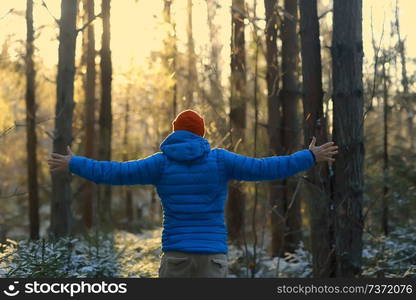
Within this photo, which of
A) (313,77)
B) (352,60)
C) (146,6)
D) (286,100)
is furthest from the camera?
(146,6)

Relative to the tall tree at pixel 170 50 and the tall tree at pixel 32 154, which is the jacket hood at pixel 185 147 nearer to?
the tall tree at pixel 170 50

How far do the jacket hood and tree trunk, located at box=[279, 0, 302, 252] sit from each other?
8.68 metres

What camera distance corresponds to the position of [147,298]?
4.77 metres

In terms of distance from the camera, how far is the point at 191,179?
4410 mm

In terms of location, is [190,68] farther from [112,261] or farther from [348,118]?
[348,118]

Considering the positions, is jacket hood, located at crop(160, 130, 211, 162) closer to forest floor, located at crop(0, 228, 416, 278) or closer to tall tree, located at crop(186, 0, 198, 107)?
forest floor, located at crop(0, 228, 416, 278)

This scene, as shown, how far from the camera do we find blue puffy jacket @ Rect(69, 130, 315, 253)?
4.40 metres

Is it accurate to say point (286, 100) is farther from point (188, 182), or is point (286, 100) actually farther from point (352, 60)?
point (188, 182)

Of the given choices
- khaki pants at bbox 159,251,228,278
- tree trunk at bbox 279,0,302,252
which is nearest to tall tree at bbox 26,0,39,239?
tree trunk at bbox 279,0,302,252

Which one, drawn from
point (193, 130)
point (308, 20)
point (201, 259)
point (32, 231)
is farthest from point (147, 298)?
point (32, 231)

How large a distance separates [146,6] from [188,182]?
42.1 feet

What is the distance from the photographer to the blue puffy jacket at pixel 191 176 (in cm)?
440

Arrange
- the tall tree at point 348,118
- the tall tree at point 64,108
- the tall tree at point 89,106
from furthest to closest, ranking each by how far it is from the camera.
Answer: the tall tree at point 89,106
the tall tree at point 64,108
the tall tree at point 348,118

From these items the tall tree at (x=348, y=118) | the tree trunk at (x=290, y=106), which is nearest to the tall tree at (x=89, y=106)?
the tree trunk at (x=290, y=106)
